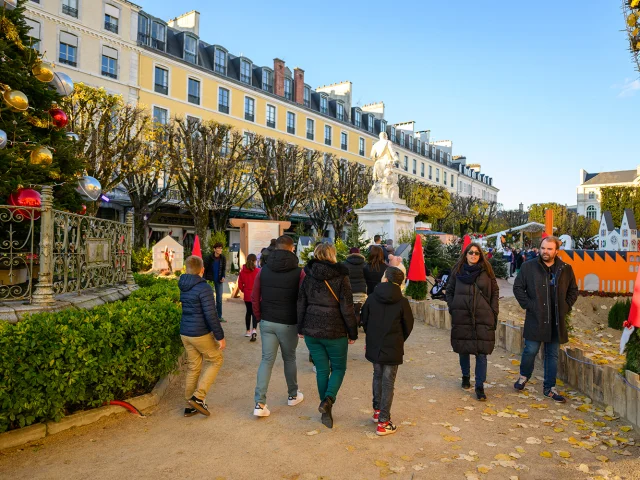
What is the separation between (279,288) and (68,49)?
28.8 m

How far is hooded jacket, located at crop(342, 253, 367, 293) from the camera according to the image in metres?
7.88

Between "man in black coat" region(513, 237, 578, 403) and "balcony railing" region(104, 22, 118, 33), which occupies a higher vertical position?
"balcony railing" region(104, 22, 118, 33)

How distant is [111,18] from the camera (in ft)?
95.8

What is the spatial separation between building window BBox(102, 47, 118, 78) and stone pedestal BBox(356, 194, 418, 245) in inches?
789

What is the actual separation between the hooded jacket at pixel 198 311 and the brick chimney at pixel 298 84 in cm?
4046

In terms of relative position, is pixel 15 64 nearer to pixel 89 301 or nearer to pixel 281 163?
pixel 89 301

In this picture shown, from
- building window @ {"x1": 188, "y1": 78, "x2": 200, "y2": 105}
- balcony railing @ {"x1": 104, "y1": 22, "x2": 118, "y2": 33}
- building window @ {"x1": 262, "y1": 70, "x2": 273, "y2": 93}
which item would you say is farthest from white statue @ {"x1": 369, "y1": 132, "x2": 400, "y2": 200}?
building window @ {"x1": 262, "y1": 70, "x2": 273, "y2": 93}

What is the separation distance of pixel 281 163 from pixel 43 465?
2669 cm

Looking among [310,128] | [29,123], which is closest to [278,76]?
[310,128]

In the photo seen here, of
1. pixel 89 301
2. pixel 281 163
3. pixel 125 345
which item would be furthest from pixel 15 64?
pixel 281 163

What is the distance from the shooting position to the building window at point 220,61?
36.5 m

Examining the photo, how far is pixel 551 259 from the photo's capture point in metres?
5.67

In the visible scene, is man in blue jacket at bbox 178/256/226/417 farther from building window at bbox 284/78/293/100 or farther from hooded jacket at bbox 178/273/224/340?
building window at bbox 284/78/293/100

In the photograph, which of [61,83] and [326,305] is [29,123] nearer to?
[61,83]
